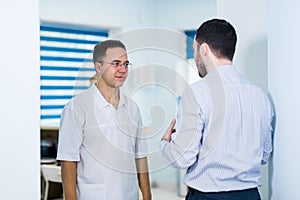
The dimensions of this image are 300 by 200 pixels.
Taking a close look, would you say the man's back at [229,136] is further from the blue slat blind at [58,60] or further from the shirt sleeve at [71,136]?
the blue slat blind at [58,60]

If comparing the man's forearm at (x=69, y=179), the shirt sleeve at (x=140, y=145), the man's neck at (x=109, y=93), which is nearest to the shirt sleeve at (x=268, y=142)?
the shirt sleeve at (x=140, y=145)

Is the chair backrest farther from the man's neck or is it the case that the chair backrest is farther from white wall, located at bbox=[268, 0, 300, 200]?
white wall, located at bbox=[268, 0, 300, 200]

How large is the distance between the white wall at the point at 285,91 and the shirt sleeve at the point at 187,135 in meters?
0.30

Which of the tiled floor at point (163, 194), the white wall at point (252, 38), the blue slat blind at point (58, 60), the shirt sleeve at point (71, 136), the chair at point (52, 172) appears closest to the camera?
the shirt sleeve at point (71, 136)

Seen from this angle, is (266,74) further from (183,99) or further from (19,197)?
(19,197)

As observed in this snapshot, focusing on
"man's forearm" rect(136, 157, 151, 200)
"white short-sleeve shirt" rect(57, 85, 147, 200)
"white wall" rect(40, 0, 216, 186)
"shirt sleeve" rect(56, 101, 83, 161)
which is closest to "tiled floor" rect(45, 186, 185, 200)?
"white wall" rect(40, 0, 216, 186)

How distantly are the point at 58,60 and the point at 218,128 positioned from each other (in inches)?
141

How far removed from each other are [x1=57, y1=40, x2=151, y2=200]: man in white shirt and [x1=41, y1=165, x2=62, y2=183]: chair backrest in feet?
6.09

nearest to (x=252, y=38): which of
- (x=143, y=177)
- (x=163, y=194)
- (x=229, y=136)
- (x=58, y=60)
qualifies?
(x=229, y=136)

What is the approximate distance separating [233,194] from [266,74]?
1.89 feet

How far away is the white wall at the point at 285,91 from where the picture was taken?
1472 millimetres

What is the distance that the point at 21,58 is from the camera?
1506 millimetres

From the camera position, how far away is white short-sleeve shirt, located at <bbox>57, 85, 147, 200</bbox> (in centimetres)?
176

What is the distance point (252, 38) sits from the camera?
1877 millimetres
